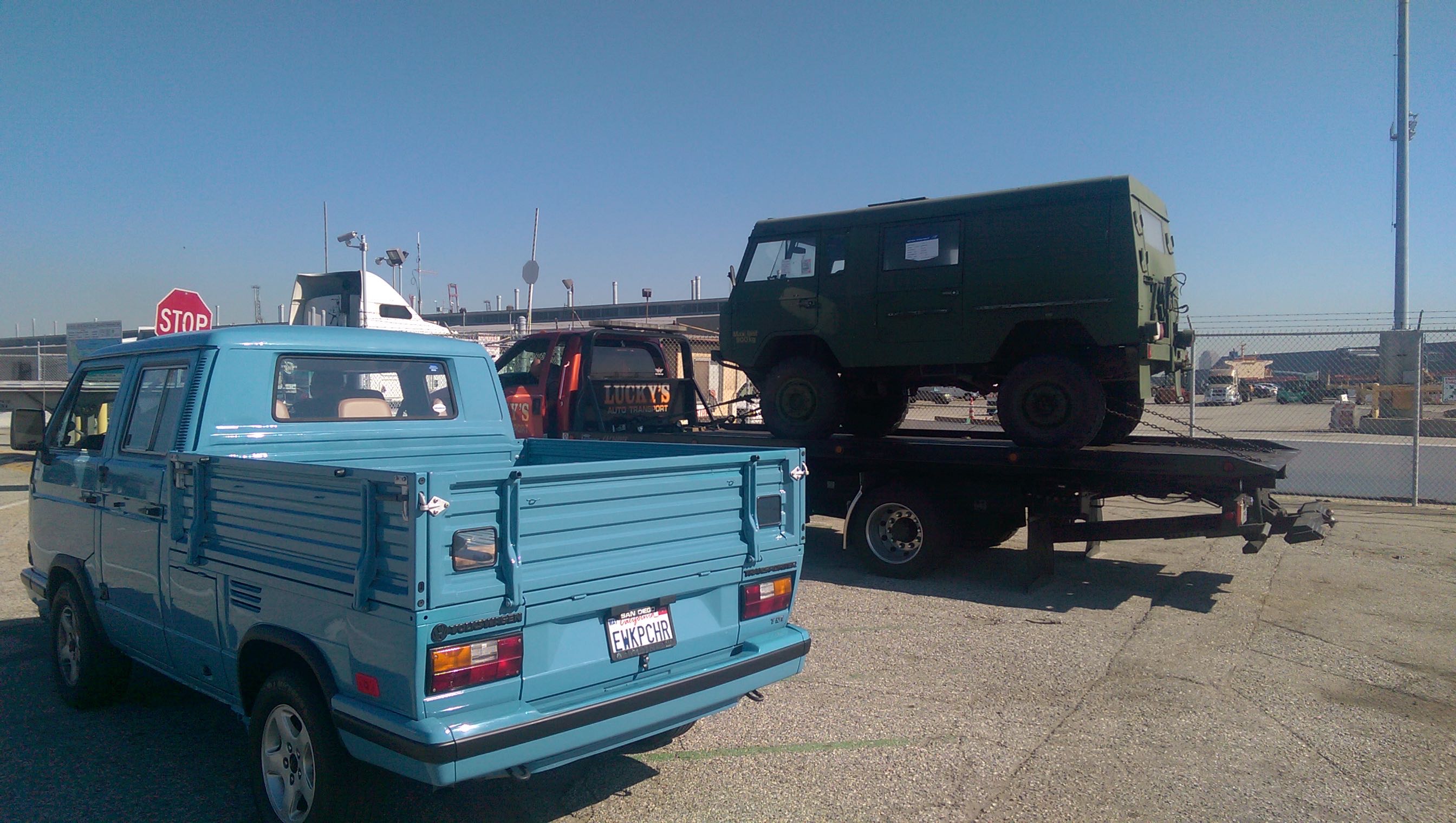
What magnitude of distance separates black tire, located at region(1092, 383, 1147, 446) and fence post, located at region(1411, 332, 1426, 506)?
5116mm

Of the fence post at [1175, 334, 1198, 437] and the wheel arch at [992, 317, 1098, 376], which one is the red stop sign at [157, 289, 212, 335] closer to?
the wheel arch at [992, 317, 1098, 376]

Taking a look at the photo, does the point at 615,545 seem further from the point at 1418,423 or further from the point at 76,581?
the point at 1418,423

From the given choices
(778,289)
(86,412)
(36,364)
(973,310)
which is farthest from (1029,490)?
(36,364)

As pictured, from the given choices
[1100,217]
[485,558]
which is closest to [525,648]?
[485,558]

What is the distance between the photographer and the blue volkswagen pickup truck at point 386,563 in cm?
302

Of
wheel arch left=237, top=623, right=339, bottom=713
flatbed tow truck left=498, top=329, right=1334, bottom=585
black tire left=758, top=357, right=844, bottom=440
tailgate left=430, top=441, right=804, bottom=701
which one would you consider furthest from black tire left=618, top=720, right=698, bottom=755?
black tire left=758, top=357, right=844, bottom=440

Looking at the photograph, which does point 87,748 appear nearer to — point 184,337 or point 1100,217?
point 184,337

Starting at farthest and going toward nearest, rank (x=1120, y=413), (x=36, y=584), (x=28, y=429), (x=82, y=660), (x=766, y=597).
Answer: (x=1120, y=413)
(x=36, y=584)
(x=28, y=429)
(x=82, y=660)
(x=766, y=597)

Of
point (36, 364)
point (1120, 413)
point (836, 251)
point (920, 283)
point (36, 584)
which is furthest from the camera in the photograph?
point (36, 364)

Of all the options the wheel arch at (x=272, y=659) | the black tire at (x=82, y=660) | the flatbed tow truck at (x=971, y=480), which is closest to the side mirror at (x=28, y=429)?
the black tire at (x=82, y=660)

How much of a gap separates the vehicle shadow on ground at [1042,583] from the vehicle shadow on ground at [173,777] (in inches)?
166

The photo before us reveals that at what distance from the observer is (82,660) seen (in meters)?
4.87

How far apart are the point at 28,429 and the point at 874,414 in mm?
6974

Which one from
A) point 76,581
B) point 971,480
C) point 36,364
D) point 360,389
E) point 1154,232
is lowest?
point 76,581
